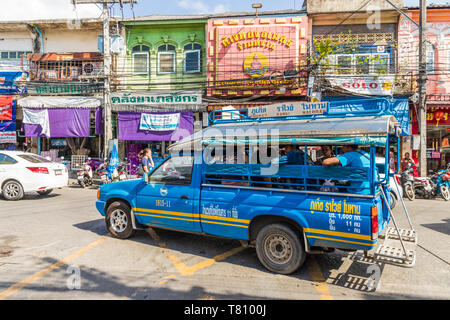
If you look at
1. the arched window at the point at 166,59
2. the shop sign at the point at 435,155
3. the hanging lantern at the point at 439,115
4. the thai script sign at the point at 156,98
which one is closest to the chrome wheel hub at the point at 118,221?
the thai script sign at the point at 156,98

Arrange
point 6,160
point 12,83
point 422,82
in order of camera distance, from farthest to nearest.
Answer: point 12,83
point 422,82
point 6,160

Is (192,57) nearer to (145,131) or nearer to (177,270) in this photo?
(145,131)

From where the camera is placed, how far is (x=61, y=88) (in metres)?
16.5

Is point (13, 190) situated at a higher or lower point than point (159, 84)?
lower

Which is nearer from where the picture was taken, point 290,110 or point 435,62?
point 290,110

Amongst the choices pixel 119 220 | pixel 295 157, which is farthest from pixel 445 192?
pixel 119 220

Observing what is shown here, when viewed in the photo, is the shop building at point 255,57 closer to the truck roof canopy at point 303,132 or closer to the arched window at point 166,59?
the arched window at point 166,59

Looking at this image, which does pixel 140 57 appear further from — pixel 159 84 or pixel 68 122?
pixel 68 122

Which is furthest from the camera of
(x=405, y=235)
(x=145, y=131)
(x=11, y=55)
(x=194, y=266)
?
(x=11, y=55)

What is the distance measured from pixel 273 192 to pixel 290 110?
1375 millimetres

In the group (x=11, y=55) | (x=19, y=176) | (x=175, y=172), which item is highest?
(x=11, y=55)

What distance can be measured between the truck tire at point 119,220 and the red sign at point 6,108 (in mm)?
14969
